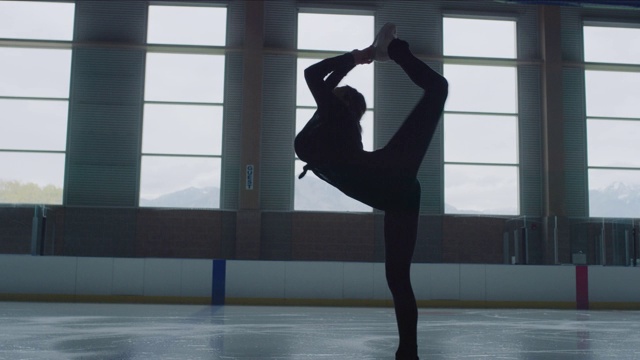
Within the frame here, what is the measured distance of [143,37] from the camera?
19.5 metres

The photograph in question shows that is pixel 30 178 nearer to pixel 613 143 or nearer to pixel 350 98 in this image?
pixel 350 98

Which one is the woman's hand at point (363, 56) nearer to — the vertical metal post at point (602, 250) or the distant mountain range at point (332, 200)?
the vertical metal post at point (602, 250)

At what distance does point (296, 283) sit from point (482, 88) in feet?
29.0

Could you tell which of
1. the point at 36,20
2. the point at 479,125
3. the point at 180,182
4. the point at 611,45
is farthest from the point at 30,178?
the point at 611,45

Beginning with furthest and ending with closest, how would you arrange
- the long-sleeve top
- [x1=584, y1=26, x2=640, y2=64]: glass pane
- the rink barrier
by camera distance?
[x1=584, y1=26, x2=640, y2=64]: glass pane
the rink barrier
the long-sleeve top

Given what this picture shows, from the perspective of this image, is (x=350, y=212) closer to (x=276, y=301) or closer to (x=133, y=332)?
(x=276, y=301)

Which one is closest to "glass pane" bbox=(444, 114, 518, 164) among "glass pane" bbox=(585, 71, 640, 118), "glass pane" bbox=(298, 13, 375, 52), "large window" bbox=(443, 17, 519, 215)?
"large window" bbox=(443, 17, 519, 215)

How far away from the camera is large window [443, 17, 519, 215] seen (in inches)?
782

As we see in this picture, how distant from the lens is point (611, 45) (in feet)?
68.4

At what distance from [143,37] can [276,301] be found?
9.10 meters

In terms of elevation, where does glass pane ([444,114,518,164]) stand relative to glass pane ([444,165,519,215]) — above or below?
above

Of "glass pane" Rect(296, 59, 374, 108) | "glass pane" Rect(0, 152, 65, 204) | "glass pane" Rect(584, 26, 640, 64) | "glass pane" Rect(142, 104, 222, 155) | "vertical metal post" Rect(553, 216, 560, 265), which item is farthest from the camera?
"glass pane" Rect(584, 26, 640, 64)

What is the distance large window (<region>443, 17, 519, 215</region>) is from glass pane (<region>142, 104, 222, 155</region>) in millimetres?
7008

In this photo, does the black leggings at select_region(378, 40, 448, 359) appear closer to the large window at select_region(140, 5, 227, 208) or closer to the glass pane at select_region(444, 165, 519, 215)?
the large window at select_region(140, 5, 227, 208)
